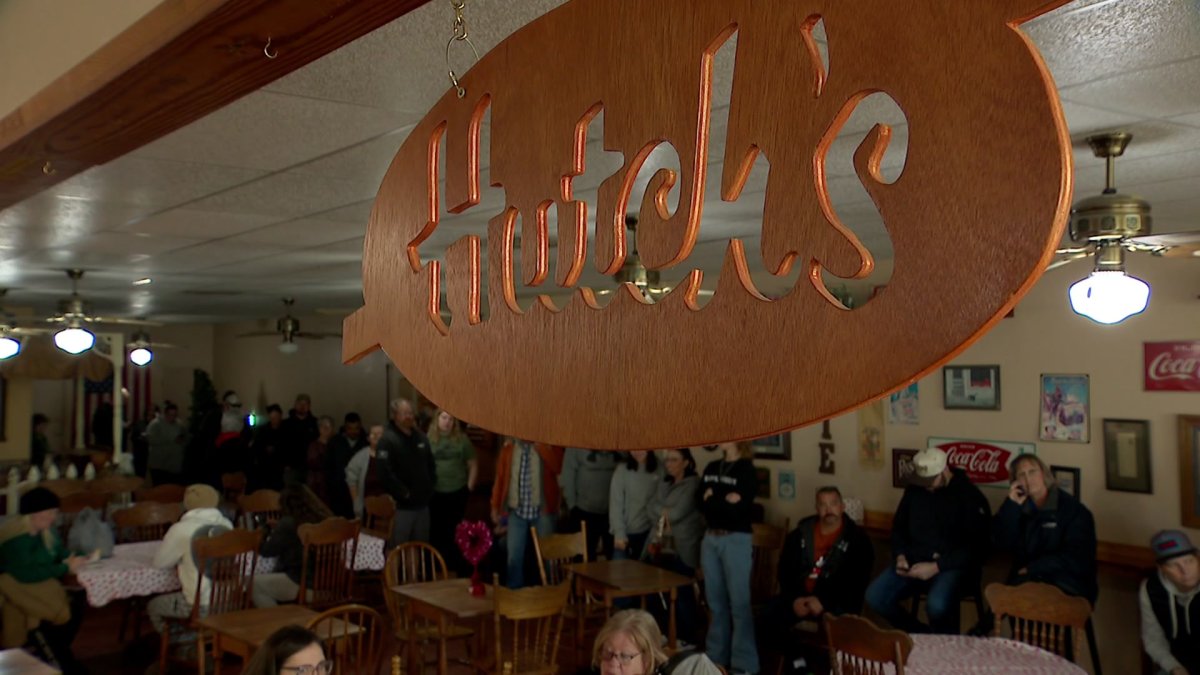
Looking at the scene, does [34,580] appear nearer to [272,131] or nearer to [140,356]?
[272,131]

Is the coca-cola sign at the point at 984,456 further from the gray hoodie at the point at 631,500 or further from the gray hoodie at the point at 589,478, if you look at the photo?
the gray hoodie at the point at 589,478

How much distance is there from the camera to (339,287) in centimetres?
810

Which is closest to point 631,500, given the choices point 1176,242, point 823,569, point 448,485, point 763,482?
point 763,482

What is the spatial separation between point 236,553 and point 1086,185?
4.19 m

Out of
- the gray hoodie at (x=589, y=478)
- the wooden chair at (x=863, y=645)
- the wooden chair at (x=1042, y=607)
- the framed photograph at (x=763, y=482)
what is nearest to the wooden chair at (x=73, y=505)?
the gray hoodie at (x=589, y=478)

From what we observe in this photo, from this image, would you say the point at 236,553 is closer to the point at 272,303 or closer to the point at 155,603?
the point at 155,603

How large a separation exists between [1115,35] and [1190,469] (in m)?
3.64

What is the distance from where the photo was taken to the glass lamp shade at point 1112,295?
3271mm

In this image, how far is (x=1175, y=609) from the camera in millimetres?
4414

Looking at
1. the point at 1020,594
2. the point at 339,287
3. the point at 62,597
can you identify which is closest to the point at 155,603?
the point at 62,597

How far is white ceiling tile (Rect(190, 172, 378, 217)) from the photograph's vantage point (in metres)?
3.66

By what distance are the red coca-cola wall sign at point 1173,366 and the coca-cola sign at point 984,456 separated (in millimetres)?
758

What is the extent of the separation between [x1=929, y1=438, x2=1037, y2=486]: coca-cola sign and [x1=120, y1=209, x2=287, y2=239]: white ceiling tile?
3910 millimetres

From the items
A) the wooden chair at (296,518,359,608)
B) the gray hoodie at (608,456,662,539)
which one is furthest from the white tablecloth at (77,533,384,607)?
the gray hoodie at (608,456,662,539)
